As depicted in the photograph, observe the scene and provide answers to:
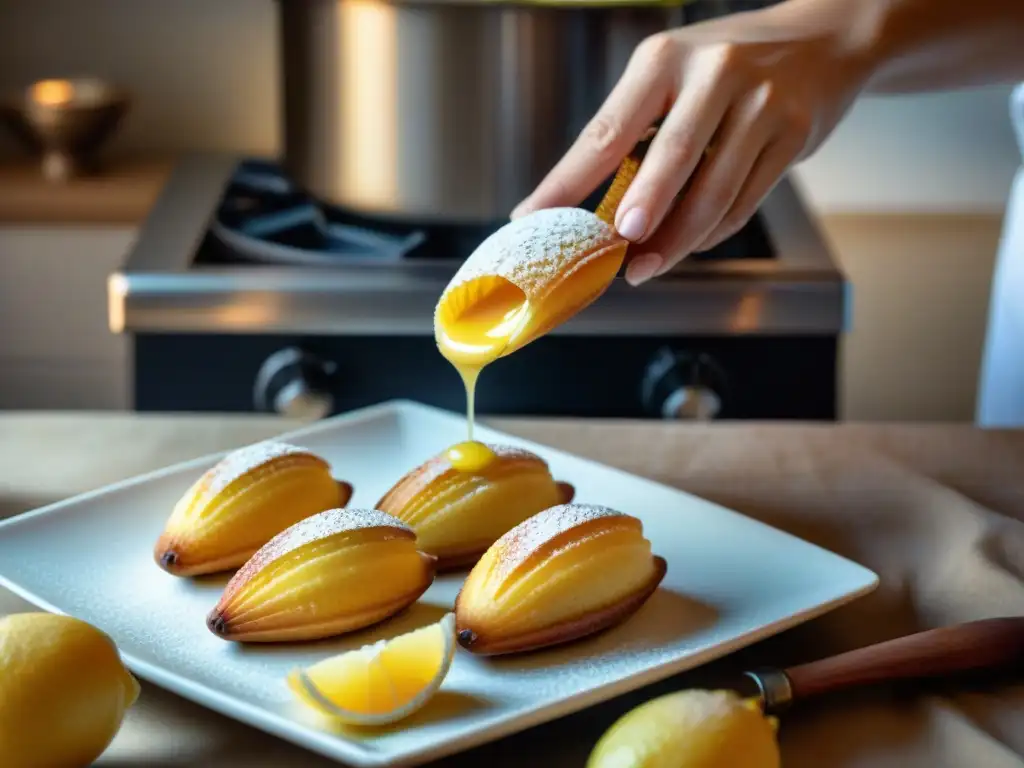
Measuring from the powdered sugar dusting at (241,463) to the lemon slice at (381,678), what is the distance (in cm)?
18

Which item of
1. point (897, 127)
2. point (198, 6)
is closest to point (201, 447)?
point (198, 6)

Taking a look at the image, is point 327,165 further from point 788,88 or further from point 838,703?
point 838,703

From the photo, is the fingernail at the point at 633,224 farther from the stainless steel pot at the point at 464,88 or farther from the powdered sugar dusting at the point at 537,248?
the stainless steel pot at the point at 464,88

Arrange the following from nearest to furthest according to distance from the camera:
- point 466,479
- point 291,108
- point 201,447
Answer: point 466,479 → point 201,447 → point 291,108

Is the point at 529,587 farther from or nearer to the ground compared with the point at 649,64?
nearer to the ground

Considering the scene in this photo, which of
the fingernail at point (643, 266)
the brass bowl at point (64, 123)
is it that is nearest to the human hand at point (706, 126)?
the fingernail at point (643, 266)

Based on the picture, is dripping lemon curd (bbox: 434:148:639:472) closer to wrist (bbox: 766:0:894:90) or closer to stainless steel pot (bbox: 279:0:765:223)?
wrist (bbox: 766:0:894:90)

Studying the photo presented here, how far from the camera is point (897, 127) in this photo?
84.9 inches

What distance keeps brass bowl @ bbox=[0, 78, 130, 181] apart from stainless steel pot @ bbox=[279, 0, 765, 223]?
534 millimetres

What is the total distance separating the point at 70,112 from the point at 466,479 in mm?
1315

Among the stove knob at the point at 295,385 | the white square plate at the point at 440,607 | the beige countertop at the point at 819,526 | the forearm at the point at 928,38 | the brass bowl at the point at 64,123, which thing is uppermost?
the forearm at the point at 928,38

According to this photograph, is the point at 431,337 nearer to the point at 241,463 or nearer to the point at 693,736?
the point at 241,463

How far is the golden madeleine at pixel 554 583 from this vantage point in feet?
2.31

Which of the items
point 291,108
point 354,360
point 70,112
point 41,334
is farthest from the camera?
point 41,334
